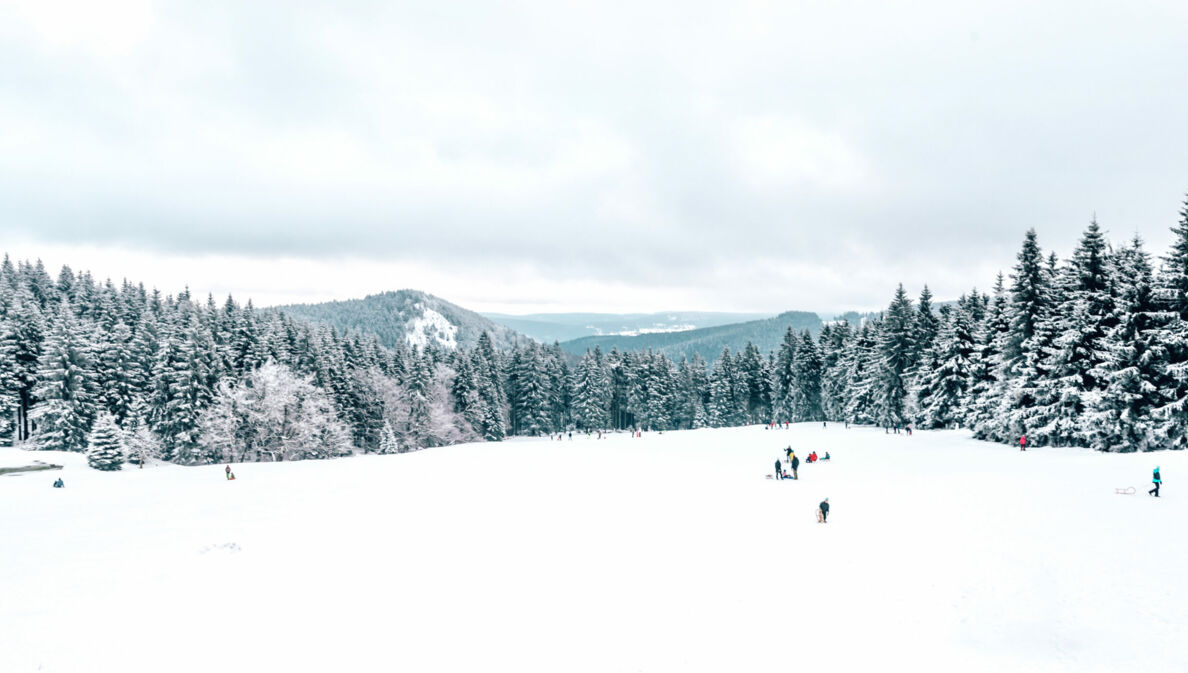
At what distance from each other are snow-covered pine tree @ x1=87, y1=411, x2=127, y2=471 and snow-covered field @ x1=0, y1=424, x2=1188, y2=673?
1853 cm

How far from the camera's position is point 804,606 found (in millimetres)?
12984

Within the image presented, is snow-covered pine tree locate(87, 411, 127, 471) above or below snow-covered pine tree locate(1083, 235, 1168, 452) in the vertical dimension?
below

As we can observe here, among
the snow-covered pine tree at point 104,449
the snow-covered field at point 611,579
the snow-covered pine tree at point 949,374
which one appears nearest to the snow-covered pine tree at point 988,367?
the snow-covered pine tree at point 949,374

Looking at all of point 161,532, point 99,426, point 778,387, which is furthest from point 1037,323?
point 99,426

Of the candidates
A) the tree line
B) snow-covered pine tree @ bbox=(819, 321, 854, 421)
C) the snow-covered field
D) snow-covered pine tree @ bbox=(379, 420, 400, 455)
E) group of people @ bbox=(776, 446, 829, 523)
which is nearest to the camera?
the snow-covered field

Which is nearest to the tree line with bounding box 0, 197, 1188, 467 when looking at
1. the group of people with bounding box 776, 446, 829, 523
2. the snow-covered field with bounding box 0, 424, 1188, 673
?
the snow-covered field with bounding box 0, 424, 1188, 673

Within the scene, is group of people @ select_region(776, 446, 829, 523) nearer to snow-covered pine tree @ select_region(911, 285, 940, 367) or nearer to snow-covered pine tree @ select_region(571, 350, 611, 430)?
snow-covered pine tree @ select_region(911, 285, 940, 367)

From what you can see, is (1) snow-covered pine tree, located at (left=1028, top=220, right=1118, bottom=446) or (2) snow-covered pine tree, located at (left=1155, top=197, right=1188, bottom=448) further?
(1) snow-covered pine tree, located at (left=1028, top=220, right=1118, bottom=446)

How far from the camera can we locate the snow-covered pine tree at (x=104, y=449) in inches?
1729

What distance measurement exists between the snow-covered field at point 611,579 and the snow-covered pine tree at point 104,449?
1853cm

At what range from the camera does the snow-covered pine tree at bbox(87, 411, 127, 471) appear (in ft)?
144

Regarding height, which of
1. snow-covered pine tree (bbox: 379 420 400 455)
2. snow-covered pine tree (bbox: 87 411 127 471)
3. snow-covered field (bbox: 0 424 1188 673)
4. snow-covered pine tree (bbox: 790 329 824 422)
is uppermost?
snow-covered pine tree (bbox: 790 329 824 422)

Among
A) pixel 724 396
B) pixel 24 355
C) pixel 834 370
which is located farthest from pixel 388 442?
pixel 834 370

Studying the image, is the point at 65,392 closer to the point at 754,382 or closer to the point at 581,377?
the point at 581,377
